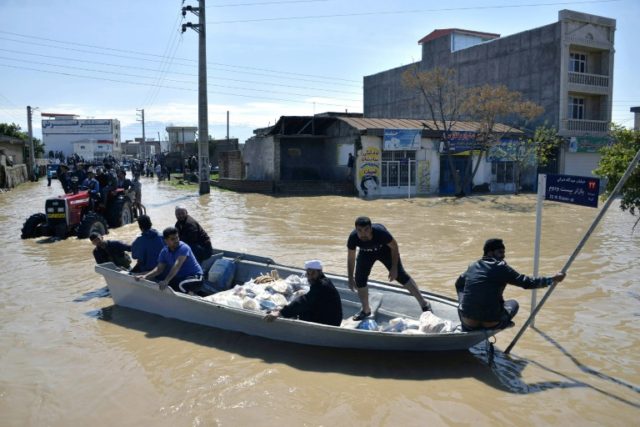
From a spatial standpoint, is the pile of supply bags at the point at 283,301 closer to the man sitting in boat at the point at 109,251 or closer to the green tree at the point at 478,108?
the man sitting in boat at the point at 109,251

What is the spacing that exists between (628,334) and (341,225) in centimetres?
1097

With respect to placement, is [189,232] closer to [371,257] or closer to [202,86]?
[371,257]

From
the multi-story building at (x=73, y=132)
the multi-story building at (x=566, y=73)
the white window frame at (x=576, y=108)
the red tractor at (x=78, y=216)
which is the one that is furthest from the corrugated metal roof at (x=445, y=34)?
the multi-story building at (x=73, y=132)

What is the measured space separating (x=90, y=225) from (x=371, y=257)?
29.8ft

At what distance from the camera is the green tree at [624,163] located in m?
8.26

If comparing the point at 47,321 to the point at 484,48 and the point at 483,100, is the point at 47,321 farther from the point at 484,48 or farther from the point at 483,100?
the point at 484,48

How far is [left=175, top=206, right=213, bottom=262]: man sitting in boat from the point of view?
8484 millimetres

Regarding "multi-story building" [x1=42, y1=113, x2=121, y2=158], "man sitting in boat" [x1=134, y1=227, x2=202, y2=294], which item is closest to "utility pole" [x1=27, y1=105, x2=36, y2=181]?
"man sitting in boat" [x1=134, y1=227, x2=202, y2=294]

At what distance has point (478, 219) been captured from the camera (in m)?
19.3

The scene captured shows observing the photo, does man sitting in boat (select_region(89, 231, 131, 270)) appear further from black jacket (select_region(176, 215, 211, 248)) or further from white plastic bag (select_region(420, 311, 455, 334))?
white plastic bag (select_region(420, 311, 455, 334))

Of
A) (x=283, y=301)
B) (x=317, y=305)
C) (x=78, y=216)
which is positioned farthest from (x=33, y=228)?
(x=317, y=305)

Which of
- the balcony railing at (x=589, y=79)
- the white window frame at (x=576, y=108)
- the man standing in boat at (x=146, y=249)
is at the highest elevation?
the balcony railing at (x=589, y=79)

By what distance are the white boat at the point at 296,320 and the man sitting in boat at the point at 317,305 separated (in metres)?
0.16

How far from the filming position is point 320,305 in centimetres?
614
